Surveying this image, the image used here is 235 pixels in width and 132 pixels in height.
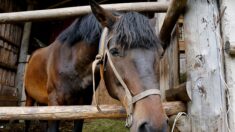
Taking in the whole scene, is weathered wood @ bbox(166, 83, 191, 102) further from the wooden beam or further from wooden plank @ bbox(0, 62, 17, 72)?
wooden plank @ bbox(0, 62, 17, 72)

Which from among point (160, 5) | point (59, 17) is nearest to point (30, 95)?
point (59, 17)

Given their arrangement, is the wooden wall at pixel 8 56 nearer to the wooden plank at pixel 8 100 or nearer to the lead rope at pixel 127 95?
the wooden plank at pixel 8 100

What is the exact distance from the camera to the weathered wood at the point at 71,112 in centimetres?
160

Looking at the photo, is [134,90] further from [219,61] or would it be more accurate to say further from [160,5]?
[160,5]

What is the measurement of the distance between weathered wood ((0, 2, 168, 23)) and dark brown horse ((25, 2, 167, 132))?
0.10m

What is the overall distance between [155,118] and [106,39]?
0.67 metres

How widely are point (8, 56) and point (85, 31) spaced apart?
4.26m

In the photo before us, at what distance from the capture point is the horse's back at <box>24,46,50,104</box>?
3169 mm

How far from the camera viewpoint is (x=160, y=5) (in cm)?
221

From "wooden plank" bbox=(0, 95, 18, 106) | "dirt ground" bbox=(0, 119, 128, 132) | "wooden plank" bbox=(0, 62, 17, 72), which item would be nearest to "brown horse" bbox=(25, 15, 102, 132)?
"dirt ground" bbox=(0, 119, 128, 132)

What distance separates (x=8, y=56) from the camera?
5.82 metres

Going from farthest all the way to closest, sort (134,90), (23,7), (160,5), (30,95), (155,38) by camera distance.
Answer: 1. (23,7)
2. (30,95)
3. (160,5)
4. (155,38)
5. (134,90)

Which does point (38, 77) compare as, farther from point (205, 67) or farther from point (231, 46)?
point (231, 46)

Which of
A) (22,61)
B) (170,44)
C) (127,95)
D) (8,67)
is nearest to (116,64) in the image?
(127,95)
